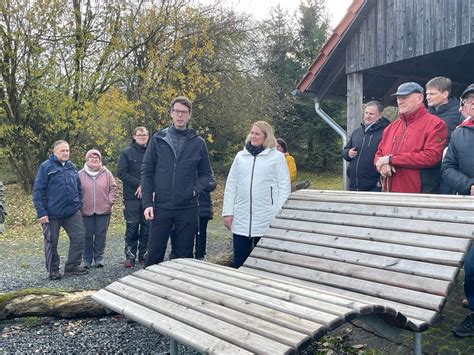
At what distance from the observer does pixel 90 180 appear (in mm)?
6465

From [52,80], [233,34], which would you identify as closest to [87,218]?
[52,80]

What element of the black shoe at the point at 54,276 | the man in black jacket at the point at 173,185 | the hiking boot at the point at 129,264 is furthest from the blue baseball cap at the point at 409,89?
the black shoe at the point at 54,276

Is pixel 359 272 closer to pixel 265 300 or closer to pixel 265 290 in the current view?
pixel 265 290

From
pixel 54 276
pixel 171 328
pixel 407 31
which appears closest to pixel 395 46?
pixel 407 31

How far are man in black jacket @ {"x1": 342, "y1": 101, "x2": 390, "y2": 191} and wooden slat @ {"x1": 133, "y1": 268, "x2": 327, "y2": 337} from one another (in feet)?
8.00

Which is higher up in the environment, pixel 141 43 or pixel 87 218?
pixel 141 43

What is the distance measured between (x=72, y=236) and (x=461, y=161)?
4.54 m

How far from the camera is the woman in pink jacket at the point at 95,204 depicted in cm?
642

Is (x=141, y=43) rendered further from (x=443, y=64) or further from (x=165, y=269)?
(x=165, y=269)

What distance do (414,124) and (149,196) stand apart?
2.32 metres

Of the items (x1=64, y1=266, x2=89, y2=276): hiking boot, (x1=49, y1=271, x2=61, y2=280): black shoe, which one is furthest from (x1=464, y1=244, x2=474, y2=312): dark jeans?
(x1=49, y1=271, x2=61, y2=280): black shoe

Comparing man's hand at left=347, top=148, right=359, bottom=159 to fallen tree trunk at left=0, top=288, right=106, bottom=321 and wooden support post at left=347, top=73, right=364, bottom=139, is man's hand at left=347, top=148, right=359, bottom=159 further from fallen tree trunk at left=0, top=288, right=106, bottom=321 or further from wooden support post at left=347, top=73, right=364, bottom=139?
wooden support post at left=347, top=73, right=364, bottom=139

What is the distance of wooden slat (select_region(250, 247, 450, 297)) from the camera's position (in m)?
2.58

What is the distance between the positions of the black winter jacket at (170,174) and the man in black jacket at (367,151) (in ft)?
5.16
